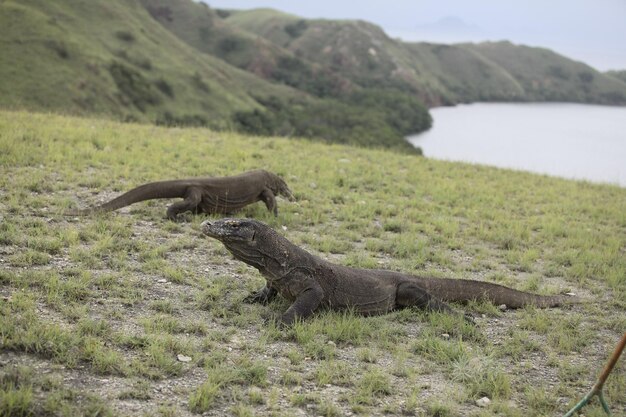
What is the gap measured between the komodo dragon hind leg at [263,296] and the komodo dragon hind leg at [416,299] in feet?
4.38

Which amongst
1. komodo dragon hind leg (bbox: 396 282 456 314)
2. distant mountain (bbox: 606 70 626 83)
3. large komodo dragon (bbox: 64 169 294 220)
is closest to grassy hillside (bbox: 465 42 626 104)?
distant mountain (bbox: 606 70 626 83)

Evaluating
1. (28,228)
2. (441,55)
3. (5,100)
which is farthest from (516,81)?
(28,228)

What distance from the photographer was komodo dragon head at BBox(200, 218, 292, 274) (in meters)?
6.04

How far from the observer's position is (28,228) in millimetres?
7586

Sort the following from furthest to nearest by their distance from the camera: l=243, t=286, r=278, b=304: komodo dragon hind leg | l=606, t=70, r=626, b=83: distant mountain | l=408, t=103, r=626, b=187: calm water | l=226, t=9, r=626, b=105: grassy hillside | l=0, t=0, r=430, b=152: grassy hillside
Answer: l=226, t=9, r=626, b=105: grassy hillside, l=606, t=70, r=626, b=83: distant mountain, l=0, t=0, r=430, b=152: grassy hillside, l=408, t=103, r=626, b=187: calm water, l=243, t=286, r=278, b=304: komodo dragon hind leg

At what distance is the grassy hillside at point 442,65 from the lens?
429 feet

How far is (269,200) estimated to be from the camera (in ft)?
32.9

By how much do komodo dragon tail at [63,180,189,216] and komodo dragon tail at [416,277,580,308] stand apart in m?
4.17

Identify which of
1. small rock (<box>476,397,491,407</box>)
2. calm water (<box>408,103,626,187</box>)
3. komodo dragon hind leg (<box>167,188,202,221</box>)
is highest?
calm water (<box>408,103,626,187</box>)

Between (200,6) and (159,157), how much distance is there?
14243 centimetres

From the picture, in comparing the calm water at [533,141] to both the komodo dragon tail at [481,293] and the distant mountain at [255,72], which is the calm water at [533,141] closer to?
the distant mountain at [255,72]

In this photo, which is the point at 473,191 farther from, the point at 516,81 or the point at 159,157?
the point at 516,81

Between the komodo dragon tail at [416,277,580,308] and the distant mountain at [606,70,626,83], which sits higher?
the distant mountain at [606,70,626,83]

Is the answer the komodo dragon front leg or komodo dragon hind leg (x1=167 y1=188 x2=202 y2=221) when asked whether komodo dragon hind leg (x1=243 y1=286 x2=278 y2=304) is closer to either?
the komodo dragon front leg
